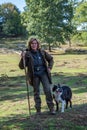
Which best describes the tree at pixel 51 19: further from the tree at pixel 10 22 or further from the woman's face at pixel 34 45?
the woman's face at pixel 34 45

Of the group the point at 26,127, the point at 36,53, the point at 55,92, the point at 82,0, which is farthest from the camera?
the point at 82,0

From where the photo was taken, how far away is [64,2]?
223 ft

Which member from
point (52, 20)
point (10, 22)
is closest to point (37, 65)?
point (52, 20)

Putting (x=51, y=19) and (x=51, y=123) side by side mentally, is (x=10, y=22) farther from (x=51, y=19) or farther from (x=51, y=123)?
(x=51, y=123)

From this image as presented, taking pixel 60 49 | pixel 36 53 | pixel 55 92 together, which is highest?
pixel 36 53

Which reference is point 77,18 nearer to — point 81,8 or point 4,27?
point 81,8

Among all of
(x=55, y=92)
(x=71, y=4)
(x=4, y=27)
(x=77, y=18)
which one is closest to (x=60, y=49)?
(x=71, y=4)

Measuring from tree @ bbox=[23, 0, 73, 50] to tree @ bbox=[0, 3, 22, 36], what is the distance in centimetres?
3838

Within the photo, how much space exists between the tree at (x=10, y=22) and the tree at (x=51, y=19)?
38.4 meters

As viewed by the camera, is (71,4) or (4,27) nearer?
(71,4)

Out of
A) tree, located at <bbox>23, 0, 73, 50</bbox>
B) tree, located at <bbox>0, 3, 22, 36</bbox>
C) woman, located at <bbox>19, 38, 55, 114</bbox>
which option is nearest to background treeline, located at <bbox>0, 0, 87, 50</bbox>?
tree, located at <bbox>23, 0, 73, 50</bbox>

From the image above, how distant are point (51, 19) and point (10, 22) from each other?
43605 mm

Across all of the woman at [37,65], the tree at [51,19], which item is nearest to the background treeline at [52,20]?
the tree at [51,19]

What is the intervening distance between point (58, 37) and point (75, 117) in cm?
5832
